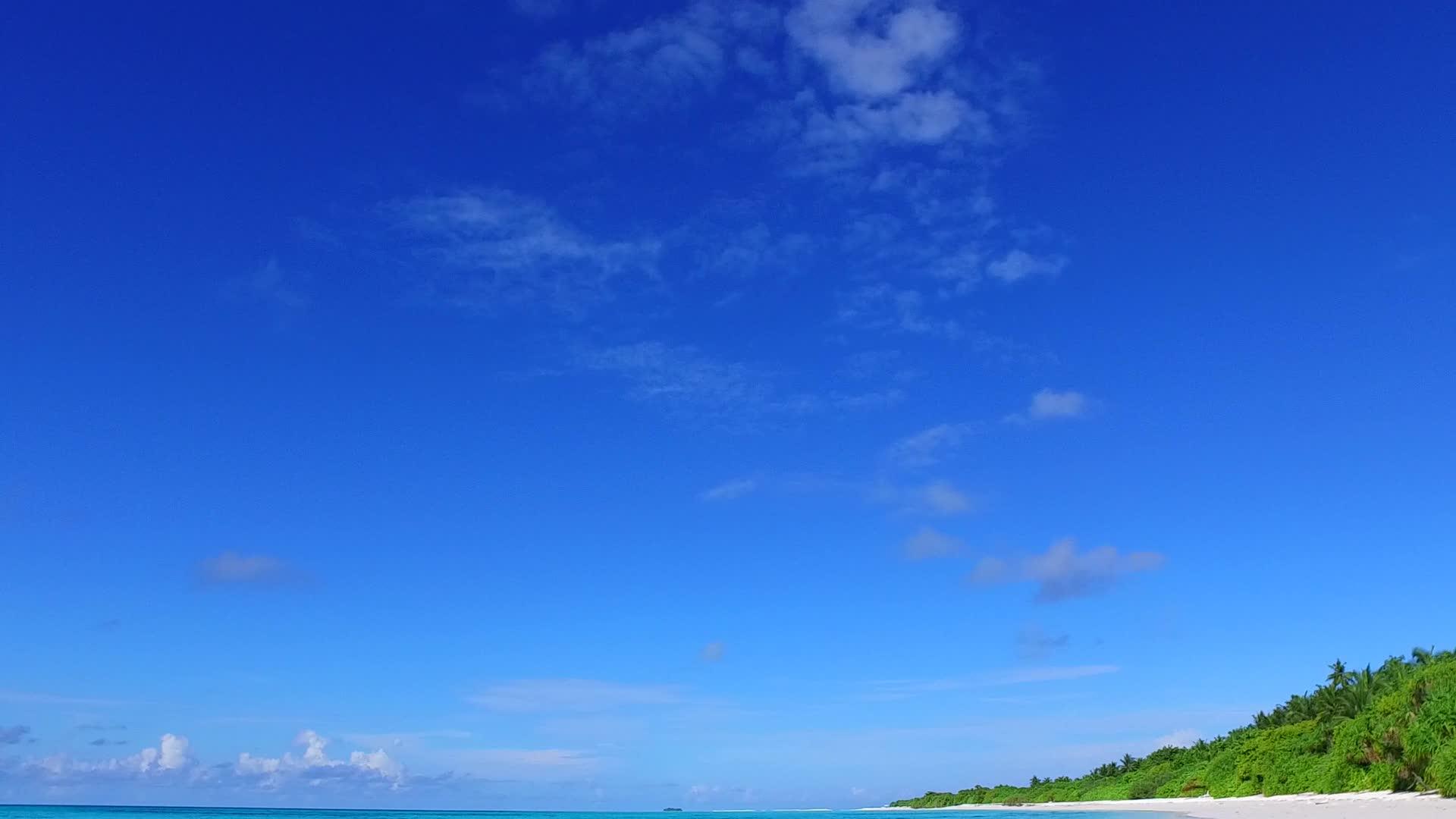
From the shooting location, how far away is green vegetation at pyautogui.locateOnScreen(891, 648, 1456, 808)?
1553 inches

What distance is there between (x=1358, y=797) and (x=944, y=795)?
136m

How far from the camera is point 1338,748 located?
48188 millimetres

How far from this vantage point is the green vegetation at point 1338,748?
3944 centimetres

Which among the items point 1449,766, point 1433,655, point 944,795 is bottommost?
point 944,795

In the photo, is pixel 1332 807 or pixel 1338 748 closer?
pixel 1332 807

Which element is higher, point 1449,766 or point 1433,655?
point 1433,655

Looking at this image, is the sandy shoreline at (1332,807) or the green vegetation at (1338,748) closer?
the sandy shoreline at (1332,807)

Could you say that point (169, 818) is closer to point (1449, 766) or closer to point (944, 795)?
point (1449, 766)

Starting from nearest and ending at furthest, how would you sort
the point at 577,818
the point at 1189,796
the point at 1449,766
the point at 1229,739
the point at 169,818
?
1. the point at 1449,766
2. the point at 1189,796
3. the point at 169,818
4. the point at 1229,739
5. the point at 577,818

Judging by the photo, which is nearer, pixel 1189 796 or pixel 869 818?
pixel 869 818

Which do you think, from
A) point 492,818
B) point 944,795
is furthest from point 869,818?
point 944,795

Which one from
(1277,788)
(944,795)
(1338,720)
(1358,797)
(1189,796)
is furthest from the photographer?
(944,795)

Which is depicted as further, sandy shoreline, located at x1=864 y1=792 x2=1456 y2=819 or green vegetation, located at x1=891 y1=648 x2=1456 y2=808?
green vegetation, located at x1=891 y1=648 x2=1456 y2=808

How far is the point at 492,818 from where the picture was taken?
13475cm
